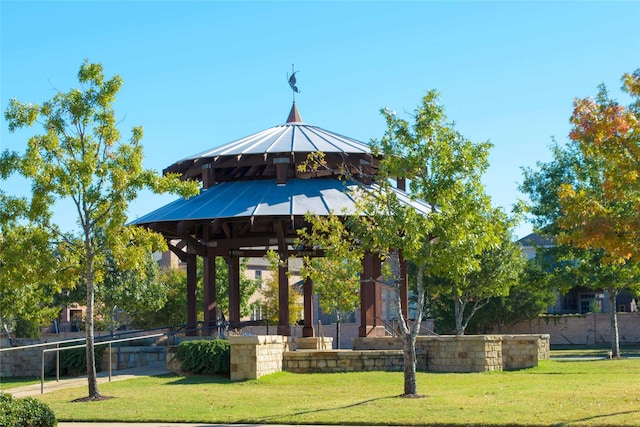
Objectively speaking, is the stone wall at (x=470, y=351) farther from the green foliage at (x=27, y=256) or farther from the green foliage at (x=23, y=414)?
the green foliage at (x=23, y=414)

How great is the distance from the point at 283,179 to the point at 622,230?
15.4 metres

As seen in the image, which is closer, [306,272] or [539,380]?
[306,272]

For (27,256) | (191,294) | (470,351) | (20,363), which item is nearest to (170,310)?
(20,363)

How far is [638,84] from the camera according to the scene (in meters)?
15.8

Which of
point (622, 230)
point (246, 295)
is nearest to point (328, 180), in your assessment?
point (622, 230)

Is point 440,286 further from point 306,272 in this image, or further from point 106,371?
point 306,272

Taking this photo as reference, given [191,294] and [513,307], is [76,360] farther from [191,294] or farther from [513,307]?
[513,307]

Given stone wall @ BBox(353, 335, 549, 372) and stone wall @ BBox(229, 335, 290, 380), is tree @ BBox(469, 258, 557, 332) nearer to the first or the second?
stone wall @ BBox(353, 335, 549, 372)

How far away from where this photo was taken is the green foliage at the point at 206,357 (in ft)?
76.3

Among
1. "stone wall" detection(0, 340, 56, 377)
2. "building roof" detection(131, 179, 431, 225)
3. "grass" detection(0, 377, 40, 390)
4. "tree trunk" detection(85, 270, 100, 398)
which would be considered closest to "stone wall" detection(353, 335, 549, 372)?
"building roof" detection(131, 179, 431, 225)

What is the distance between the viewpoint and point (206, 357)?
23484 mm

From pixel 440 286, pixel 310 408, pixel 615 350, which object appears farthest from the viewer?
pixel 440 286

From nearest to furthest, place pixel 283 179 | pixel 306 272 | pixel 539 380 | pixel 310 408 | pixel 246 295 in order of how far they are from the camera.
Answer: pixel 310 408
pixel 306 272
pixel 539 380
pixel 283 179
pixel 246 295

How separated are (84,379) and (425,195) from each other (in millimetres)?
11775
